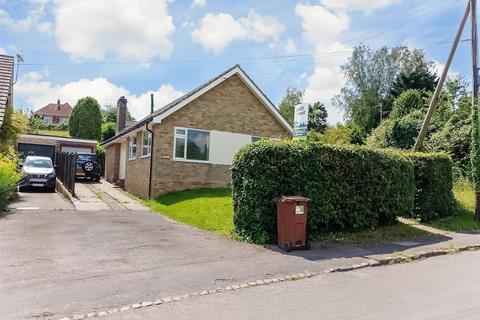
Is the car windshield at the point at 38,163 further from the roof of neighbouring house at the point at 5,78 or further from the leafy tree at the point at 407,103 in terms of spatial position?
the leafy tree at the point at 407,103

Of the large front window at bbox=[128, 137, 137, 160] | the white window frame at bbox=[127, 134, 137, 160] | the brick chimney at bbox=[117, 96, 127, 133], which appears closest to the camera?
the white window frame at bbox=[127, 134, 137, 160]

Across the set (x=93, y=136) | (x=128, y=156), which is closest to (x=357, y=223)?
(x=128, y=156)

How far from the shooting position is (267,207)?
10422 millimetres

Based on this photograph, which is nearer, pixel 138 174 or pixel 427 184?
pixel 427 184

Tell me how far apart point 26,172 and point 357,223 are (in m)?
15.5

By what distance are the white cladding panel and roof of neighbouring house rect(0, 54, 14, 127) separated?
8.41 metres

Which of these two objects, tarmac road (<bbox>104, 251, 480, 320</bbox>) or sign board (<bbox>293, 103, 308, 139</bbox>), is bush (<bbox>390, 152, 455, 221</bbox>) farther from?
tarmac road (<bbox>104, 251, 480, 320</bbox>)

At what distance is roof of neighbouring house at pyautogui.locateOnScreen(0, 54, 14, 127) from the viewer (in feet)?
Answer: 55.1

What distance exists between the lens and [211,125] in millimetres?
20141

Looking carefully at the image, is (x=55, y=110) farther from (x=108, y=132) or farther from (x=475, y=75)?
(x=475, y=75)

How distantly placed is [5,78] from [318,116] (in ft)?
121

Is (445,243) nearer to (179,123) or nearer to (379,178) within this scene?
(379,178)

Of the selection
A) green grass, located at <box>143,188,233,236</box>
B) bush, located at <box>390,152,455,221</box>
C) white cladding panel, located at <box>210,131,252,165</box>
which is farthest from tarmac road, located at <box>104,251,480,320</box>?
white cladding panel, located at <box>210,131,252,165</box>

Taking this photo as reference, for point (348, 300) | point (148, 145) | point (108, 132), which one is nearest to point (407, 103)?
point (148, 145)
